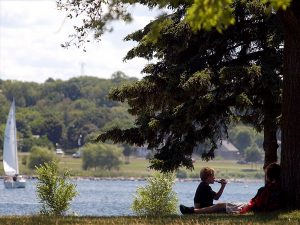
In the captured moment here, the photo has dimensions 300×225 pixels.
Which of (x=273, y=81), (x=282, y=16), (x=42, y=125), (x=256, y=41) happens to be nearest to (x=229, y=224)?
(x=282, y=16)

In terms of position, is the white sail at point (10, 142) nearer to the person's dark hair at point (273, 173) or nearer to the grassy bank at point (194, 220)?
the person's dark hair at point (273, 173)

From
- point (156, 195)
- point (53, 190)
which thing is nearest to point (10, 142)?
point (156, 195)

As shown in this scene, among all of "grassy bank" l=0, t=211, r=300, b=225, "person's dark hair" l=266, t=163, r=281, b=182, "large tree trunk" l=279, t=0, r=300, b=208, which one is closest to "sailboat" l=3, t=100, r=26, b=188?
"person's dark hair" l=266, t=163, r=281, b=182

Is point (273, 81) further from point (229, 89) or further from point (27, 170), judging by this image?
point (27, 170)

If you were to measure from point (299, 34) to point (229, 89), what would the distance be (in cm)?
615

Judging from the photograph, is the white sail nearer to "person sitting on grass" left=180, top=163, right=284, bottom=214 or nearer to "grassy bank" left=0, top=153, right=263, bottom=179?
"grassy bank" left=0, top=153, right=263, bottom=179

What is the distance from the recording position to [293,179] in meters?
15.4

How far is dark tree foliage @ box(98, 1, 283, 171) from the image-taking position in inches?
791

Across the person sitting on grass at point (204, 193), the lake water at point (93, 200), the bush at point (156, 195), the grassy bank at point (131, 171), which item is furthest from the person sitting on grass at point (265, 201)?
the grassy bank at point (131, 171)

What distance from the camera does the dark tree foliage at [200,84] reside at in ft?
65.9

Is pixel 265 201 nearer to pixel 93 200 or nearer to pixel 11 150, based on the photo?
pixel 93 200

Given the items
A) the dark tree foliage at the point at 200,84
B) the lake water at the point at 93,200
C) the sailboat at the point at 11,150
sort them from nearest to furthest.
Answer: the dark tree foliage at the point at 200,84 → the lake water at the point at 93,200 → the sailboat at the point at 11,150

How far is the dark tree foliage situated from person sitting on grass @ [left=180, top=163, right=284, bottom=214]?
13.8 ft

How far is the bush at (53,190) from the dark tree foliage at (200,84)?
8.41 m
